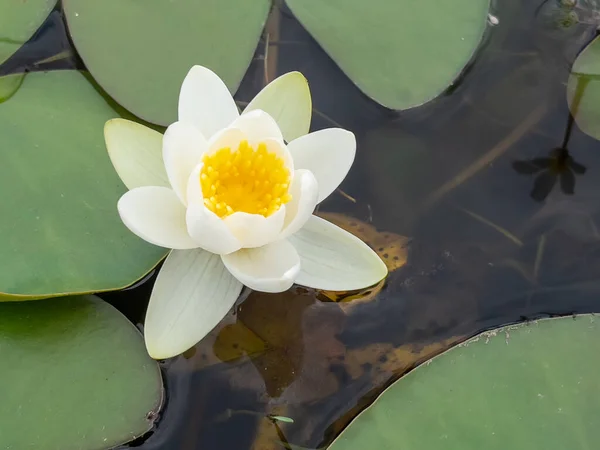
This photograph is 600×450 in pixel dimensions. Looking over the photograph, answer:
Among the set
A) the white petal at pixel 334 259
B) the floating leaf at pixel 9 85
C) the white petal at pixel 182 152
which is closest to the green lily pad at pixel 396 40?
the white petal at pixel 334 259

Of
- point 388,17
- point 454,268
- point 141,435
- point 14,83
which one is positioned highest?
point 388,17

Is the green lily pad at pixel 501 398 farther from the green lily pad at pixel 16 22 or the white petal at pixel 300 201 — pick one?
the green lily pad at pixel 16 22

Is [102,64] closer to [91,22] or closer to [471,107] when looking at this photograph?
[91,22]

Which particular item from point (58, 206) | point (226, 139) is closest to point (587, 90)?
point (226, 139)

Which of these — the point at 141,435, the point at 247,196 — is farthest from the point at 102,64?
the point at 141,435

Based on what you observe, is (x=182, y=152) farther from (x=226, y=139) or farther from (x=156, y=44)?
(x=156, y=44)

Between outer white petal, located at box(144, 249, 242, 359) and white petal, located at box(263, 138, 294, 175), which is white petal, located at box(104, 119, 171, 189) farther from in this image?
white petal, located at box(263, 138, 294, 175)

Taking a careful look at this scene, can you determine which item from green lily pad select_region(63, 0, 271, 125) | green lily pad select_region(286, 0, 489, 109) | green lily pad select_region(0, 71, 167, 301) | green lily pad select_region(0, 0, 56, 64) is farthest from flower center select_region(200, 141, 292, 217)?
green lily pad select_region(0, 0, 56, 64)
